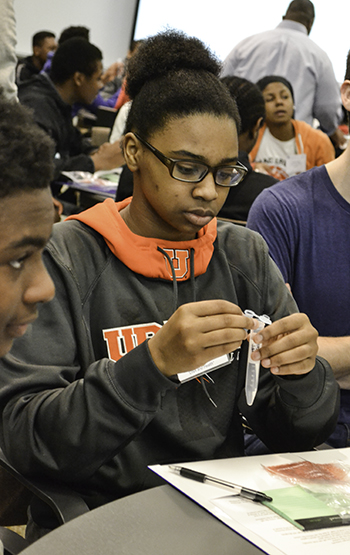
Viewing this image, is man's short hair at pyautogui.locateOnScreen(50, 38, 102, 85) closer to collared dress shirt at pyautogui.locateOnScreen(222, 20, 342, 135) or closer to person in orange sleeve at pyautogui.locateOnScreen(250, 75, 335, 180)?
collared dress shirt at pyautogui.locateOnScreen(222, 20, 342, 135)

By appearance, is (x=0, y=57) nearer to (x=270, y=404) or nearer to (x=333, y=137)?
(x=270, y=404)

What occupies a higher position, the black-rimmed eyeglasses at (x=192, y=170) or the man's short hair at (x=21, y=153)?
the man's short hair at (x=21, y=153)

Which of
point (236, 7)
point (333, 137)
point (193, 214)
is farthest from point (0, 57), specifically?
point (236, 7)

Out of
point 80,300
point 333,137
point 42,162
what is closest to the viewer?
point 42,162

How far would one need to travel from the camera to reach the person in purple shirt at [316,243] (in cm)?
158

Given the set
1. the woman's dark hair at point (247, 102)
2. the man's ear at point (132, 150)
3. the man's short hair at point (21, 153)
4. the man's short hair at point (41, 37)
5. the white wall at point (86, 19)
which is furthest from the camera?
the white wall at point (86, 19)

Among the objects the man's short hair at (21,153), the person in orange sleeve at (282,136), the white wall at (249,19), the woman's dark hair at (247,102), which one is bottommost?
the person in orange sleeve at (282,136)

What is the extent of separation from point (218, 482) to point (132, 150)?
2.36 ft

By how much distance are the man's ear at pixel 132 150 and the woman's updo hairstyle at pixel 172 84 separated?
0.02 meters

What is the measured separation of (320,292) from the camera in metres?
1.58

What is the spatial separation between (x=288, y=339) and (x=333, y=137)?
14.9 ft

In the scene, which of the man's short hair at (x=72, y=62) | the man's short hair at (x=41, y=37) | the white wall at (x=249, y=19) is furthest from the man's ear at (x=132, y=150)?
the man's short hair at (x=41, y=37)

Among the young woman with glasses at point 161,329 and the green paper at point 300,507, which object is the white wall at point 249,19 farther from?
the green paper at point 300,507

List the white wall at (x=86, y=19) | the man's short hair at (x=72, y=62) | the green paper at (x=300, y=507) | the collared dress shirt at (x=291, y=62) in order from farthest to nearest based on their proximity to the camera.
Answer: the white wall at (x=86, y=19) → the man's short hair at (x=72, y=62) → the collared dress shirt at (x=291, y=62) → the green paper at (x=300, y=507)
